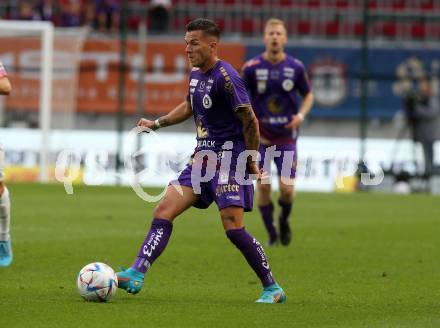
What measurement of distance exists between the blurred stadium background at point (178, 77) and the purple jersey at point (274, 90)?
421 inches

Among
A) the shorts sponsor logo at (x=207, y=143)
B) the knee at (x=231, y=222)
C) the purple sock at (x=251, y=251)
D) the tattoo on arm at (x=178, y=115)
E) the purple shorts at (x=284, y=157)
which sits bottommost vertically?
the purple shorts at (x=284, y=157)

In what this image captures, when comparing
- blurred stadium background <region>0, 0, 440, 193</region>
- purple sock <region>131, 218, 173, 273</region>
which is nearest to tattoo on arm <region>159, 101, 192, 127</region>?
purple sock <region>131, 218, 173, 273</region>

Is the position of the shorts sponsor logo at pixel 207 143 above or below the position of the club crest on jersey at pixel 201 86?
below

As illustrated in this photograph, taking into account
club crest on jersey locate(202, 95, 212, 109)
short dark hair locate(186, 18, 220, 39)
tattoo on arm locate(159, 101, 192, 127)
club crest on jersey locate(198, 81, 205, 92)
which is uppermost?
short dark hair locate(186, 18, 220, 39)

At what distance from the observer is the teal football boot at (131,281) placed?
8.41 m

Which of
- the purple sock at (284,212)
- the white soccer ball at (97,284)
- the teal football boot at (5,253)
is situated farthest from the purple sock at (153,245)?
the purple sock at (284,212)

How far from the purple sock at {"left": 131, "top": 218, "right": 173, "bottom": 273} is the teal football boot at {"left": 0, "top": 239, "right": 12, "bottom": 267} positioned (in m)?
2.35

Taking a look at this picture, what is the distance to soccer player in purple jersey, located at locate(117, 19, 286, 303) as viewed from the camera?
27.7 feet

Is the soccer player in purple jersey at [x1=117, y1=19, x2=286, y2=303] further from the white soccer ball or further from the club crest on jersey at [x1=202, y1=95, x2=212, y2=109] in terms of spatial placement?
the white soccer ball

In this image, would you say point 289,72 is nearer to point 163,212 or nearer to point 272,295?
point 163,212

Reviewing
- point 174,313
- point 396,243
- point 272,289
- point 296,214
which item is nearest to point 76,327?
point 174,313

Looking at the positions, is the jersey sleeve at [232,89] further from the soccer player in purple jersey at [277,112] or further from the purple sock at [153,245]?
the soccer player in purple jersey at [277,112]

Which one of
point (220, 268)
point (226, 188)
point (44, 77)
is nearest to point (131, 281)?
point (226, 188)

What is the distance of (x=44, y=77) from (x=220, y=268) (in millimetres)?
14152
